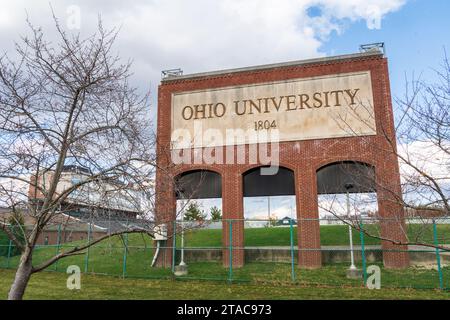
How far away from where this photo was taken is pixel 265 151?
17781mm

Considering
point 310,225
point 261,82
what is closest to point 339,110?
point 261,82

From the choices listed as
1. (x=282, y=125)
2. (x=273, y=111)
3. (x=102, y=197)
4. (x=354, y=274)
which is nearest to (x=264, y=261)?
(x=354, y=274)

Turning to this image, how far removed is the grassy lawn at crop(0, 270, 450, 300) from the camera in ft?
35.8

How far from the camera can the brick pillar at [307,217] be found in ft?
53.4

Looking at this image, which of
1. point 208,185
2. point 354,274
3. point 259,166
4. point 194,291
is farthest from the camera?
point 208,185

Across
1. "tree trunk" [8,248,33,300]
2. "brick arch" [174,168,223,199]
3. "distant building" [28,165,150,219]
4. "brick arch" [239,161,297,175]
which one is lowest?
"tree trunk" [8,248,33,300]

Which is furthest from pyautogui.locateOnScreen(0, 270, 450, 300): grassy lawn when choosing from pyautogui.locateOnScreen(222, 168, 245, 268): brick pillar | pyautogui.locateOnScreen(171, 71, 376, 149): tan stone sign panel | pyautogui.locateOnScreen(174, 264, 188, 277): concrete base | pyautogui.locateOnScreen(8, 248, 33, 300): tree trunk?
pyautogui.locateOnScreen(171, 71, 376, 149): tan stone sign panel

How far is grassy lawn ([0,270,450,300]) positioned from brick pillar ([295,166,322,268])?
11.5 ft

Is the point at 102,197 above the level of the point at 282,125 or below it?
below

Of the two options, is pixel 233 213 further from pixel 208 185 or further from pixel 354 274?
pixel 354 274

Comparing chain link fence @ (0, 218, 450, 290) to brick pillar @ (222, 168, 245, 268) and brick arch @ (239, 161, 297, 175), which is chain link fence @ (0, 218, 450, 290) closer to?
brick pillar @ (222, 168, 245, 268)

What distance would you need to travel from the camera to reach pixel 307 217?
16.7 metres

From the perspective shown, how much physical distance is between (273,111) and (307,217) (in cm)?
524

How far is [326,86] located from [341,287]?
30.4ft
